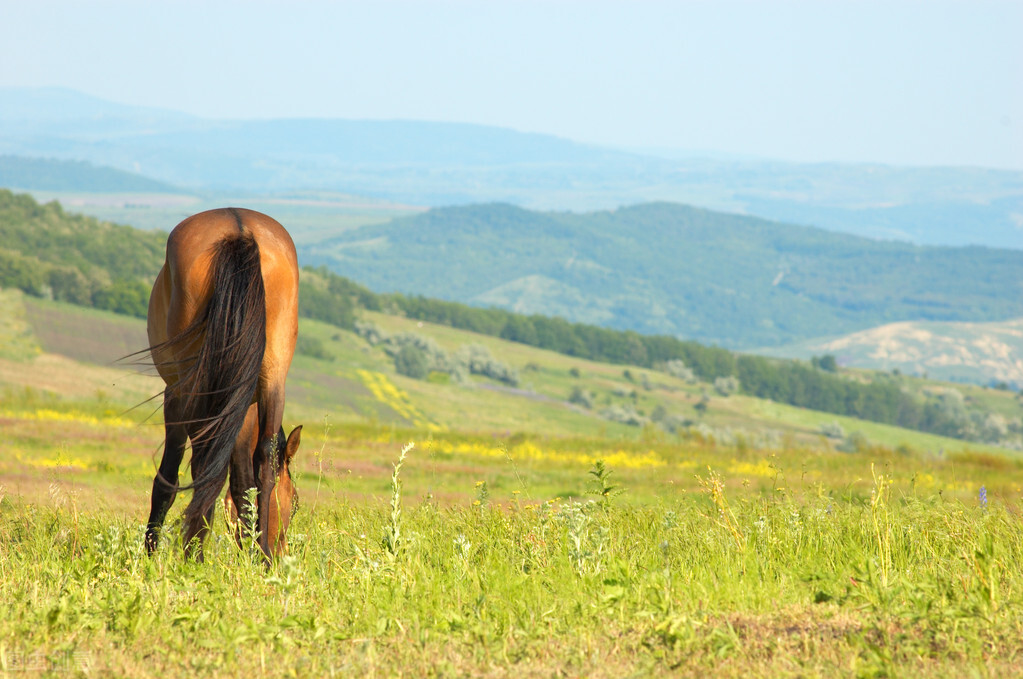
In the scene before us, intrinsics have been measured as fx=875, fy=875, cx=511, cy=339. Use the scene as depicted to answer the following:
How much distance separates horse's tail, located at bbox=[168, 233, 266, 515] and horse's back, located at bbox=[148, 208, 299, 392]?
115 millimetres

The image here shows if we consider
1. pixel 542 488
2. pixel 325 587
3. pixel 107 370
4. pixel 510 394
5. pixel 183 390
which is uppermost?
pixel 183 390

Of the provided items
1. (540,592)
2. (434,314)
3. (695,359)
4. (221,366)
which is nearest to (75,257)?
(434,314)

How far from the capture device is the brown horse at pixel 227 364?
18.7 ft

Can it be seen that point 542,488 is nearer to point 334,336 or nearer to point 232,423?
point 232,423

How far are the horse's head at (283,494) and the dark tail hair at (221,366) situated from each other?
515mm

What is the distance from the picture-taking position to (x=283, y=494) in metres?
6.36

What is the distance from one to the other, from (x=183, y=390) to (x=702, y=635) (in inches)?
149

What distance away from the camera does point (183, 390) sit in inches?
232

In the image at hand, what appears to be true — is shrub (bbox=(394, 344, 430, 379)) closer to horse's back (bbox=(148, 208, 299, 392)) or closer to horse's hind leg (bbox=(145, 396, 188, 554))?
horse's back (bbox=(148, 208, 299, 392))

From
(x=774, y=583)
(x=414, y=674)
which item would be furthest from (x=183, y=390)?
(x=774, y=583)

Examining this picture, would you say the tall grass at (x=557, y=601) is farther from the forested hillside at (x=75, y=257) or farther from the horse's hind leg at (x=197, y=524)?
the forested hillside at (x=75, y=257)

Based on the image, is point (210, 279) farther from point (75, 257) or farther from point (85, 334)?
point (75, 257)

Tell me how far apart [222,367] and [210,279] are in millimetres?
677

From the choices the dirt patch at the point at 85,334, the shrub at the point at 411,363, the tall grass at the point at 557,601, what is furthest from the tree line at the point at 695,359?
the tall grass at the point at 557,601
